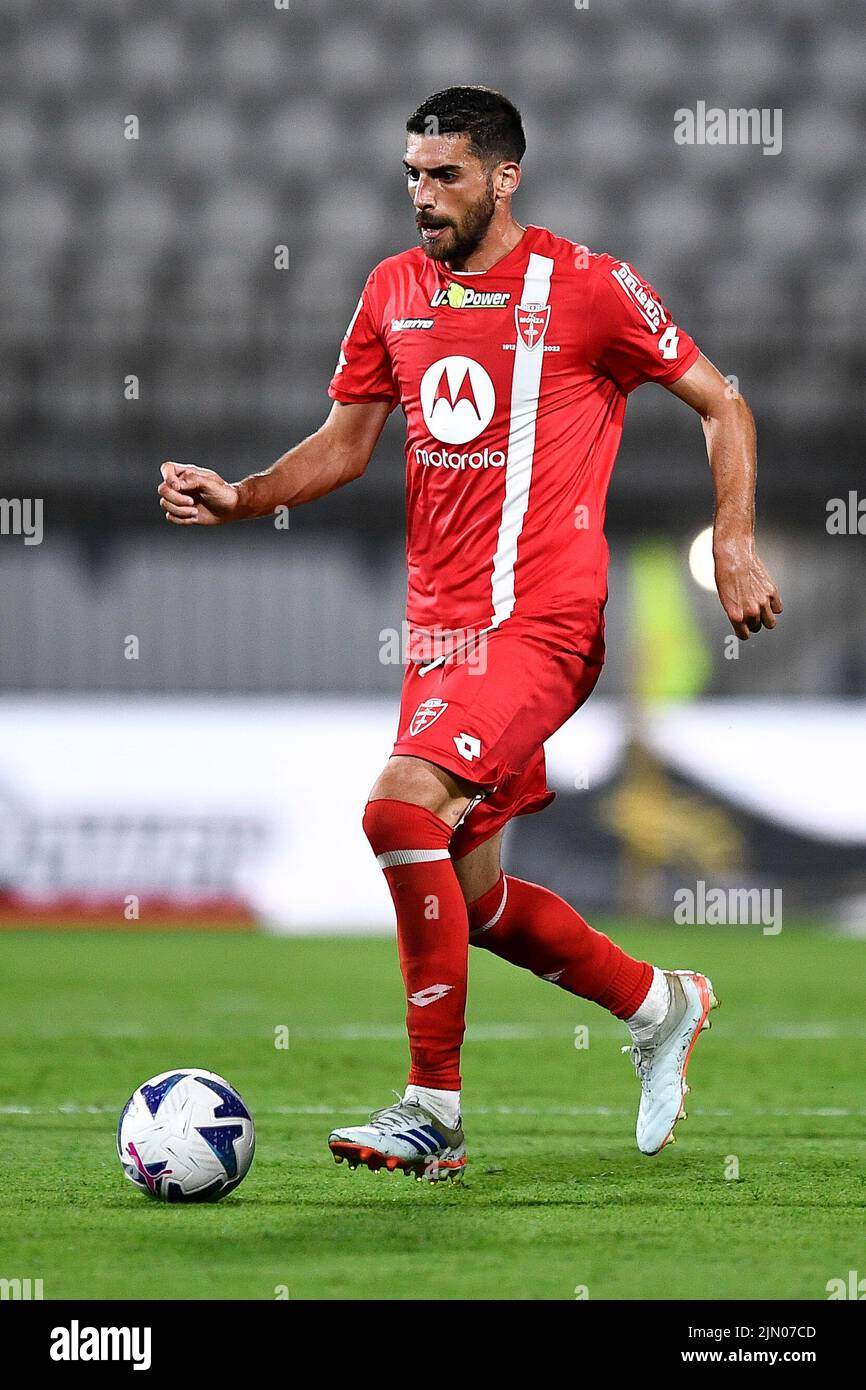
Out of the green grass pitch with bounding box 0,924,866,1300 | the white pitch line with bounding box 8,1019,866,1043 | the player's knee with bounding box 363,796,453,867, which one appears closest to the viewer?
the green grass pitch with bounding box 0,924,866,1300

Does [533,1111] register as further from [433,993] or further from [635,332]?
[635,332]

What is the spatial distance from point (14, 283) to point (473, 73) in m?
4.92

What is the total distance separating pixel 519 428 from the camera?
3.92 metres

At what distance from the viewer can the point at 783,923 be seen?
1117 centimetres

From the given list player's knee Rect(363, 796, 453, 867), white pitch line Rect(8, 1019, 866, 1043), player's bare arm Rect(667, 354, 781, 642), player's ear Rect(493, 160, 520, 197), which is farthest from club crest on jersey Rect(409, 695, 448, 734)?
white pitch line Rect(8, 1019, 866, 1043)

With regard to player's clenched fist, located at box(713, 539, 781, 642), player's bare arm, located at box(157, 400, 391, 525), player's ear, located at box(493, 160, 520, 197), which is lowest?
player's clenched fist, located at box(713, 539, 781, 642)

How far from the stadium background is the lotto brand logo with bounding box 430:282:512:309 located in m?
6.81

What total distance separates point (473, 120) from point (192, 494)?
0.99m

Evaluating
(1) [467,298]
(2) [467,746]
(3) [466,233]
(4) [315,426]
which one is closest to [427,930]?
(2) [467,746]

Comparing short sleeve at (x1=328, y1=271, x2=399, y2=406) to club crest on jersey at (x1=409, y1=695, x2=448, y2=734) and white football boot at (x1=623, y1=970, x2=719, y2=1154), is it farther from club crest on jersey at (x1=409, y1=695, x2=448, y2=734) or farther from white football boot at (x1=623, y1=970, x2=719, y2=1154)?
white football boot at (x1=623, y1=970, x2=719, y2=1154)

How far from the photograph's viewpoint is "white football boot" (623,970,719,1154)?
3.97m

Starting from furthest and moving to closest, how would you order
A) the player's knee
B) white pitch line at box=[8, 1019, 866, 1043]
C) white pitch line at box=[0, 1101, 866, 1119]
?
1. white pitch line at box=[8, 1019, 866, 1043]
2. white pitch line at box=[0, 1101, 866, 1119]
3. the player's knee
